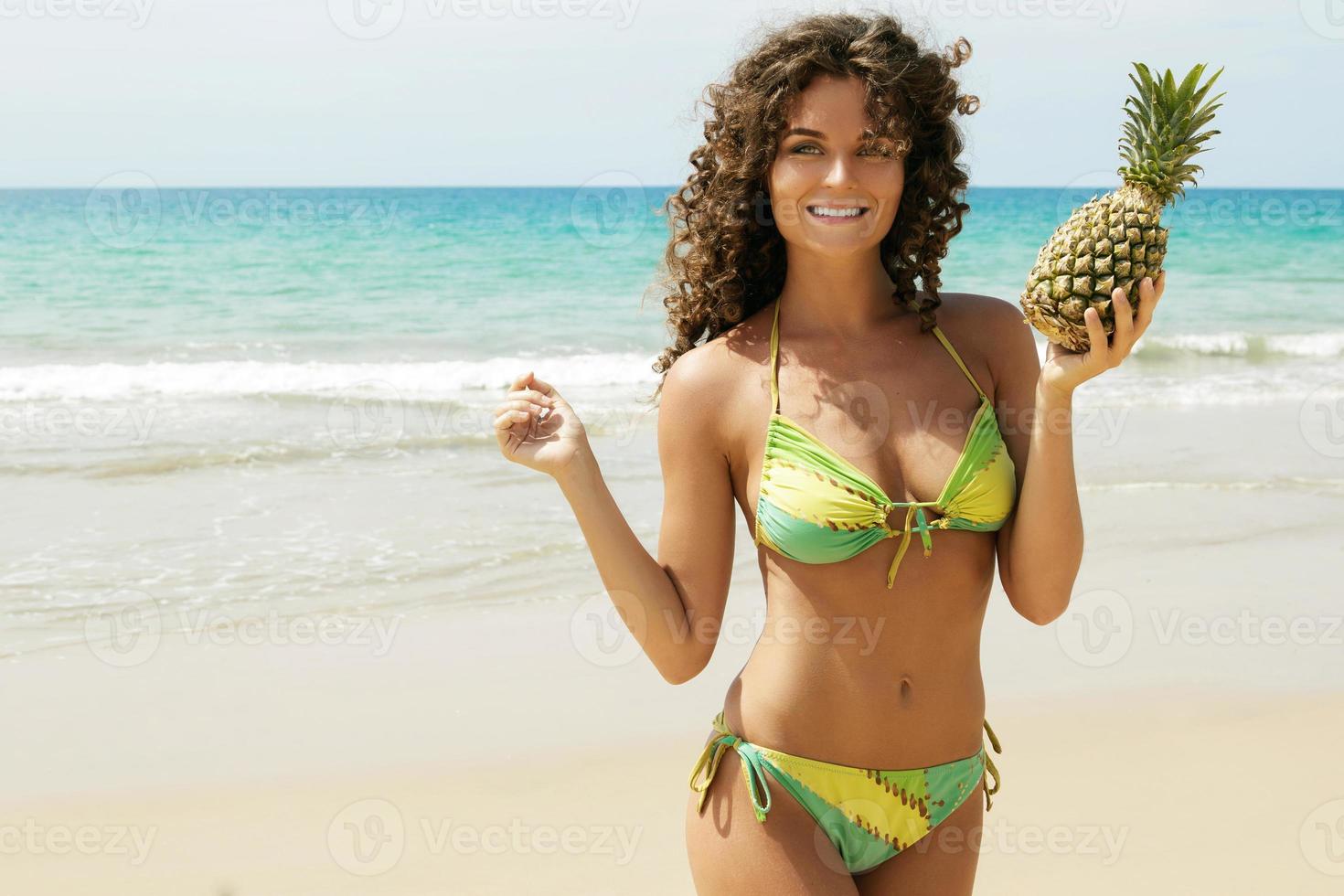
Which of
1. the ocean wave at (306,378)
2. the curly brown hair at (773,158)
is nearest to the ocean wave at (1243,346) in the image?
the ocean wave at (306,378)

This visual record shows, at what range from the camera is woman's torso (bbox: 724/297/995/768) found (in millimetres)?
2455

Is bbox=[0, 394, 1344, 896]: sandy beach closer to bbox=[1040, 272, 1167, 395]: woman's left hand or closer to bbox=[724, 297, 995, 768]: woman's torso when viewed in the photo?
bbox=[724, 297, 995, 768]: woman's torso

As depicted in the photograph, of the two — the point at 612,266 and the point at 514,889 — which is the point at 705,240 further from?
the point at 612,266

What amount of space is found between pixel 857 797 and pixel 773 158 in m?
1.26

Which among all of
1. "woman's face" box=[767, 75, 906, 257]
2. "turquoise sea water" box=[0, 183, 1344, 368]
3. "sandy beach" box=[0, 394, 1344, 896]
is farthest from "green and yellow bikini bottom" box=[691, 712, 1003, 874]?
"turquoise sea water" box=[0, 183, 1344, 368]

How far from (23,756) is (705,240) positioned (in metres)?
4.32

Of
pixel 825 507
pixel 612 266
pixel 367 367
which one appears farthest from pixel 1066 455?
pixel 612 266

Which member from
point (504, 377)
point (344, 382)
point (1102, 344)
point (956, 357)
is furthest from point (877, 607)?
point (504, 377)

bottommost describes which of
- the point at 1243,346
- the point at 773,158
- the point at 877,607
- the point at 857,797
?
the point at 1243,346

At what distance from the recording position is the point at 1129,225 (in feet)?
6.85

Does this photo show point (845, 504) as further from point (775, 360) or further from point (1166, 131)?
point (1166, 131)

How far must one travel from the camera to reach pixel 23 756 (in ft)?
18.0

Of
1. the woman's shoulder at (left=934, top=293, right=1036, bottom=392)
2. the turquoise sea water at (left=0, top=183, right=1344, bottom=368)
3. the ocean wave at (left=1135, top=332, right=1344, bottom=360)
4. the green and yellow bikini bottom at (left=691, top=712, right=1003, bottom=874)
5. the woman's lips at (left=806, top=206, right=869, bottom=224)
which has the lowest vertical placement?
the turquoise sea water at (left=0, top=183, right=1344, bottom=368)

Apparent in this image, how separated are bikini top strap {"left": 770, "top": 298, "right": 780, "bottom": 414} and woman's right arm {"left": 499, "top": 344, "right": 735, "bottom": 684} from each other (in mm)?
96
